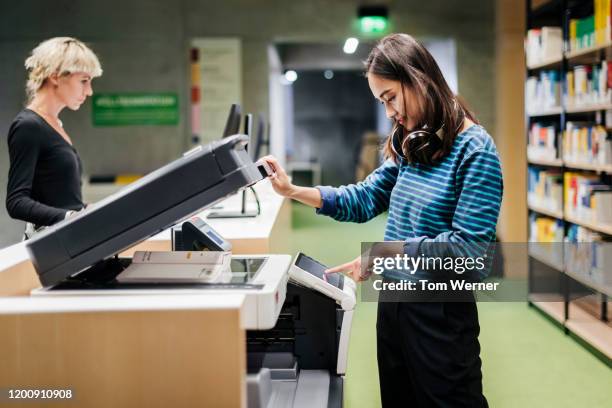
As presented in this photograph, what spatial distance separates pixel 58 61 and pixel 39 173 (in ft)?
1.44

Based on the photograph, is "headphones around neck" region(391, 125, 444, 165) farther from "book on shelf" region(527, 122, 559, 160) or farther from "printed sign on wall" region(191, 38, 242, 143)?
"printed sign on wall" region(191, 38, 242, 143)

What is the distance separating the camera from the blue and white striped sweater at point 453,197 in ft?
5.35

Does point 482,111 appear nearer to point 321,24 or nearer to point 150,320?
point 321,24

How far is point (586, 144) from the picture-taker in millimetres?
4078

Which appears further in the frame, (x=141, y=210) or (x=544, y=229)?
(x=544, y=229)

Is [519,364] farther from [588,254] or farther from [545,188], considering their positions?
[545,188]

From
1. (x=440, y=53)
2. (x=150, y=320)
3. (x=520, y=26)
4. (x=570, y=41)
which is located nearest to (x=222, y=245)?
A: (x=150, y=320)

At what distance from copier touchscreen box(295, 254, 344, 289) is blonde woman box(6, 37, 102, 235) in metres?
0.93

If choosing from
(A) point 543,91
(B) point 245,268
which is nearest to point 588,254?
(A) point 543,91

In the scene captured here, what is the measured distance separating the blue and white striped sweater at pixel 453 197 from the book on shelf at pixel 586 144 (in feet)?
7.82

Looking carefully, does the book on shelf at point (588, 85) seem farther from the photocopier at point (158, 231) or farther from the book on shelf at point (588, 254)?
the photocopier at point (158, 231)

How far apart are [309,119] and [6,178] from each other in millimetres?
14850

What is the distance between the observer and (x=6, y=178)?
8.50ft

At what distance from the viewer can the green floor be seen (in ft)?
10.7
